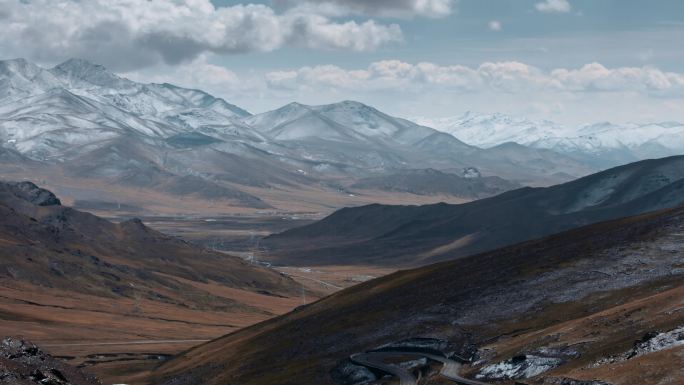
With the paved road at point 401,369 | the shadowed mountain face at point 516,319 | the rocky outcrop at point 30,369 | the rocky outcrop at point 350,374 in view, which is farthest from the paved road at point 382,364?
the rocky outcrop at point 30,369

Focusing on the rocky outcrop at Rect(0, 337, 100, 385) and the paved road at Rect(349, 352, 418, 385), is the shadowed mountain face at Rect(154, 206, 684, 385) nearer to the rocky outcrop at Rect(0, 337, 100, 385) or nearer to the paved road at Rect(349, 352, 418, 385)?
the paved road at Rect(349, 352, 418, 385)

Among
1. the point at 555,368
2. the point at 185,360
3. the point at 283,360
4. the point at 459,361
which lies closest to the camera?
the point at 555,368

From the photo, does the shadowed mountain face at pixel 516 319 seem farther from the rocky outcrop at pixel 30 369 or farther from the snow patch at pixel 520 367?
the rocky outcrop at pixel 30 369

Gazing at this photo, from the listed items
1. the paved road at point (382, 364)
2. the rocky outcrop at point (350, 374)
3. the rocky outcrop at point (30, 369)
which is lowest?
the rocky outcrop at point (350, 374)

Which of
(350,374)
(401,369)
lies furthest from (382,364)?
(401,369)

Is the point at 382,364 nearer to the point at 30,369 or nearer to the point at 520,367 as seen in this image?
the point at 520,367

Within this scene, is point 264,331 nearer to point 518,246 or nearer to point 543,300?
point 518,246

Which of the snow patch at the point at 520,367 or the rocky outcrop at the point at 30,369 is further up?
the rocky outcrop at the point at 30,369

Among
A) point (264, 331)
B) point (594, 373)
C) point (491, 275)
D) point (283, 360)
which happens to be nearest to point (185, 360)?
point (264, 331)
